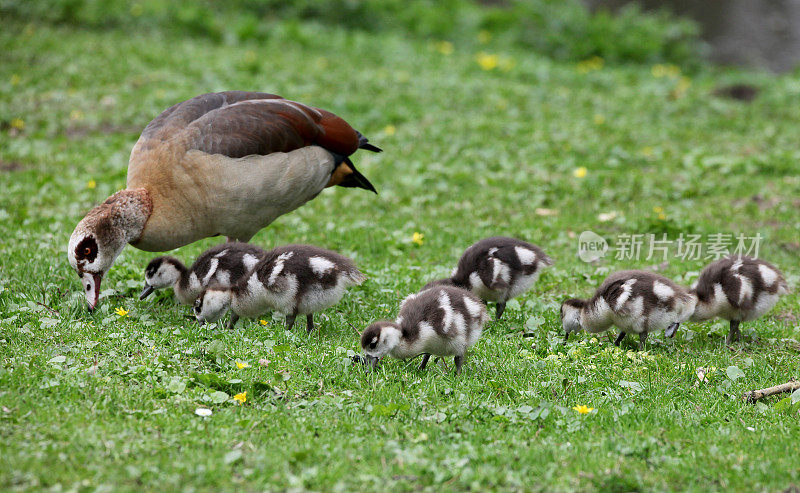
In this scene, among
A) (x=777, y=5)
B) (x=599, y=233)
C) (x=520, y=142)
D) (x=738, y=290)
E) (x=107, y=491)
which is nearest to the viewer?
(x=107, y=491)

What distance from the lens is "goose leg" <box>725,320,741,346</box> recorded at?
22.3 feet

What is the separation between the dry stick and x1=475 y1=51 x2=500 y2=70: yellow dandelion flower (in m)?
11.8

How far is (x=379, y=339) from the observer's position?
5.52 m

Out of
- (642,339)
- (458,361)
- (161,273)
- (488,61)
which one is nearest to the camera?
(458,361)

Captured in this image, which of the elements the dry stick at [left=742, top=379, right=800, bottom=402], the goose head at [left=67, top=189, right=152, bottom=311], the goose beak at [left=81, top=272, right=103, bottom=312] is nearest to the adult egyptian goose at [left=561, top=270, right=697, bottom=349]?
the dry stick at [left=742, top=379, right=800, bottom=402]

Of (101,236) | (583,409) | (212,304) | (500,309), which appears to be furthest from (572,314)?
(101,236)

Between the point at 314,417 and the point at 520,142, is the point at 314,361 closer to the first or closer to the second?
the point at 314,417

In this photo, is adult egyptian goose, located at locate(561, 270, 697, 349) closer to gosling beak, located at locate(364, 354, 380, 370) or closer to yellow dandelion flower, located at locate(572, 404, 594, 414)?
yellow dandelion flower, located at locate(572, 404, 594, 414)

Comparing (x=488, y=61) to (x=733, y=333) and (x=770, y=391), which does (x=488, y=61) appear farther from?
(x=770, y=391)

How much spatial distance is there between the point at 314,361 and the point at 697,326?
11.7 feet

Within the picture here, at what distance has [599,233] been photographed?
9375 millimetres

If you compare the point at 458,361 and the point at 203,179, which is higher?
the point at 203,179

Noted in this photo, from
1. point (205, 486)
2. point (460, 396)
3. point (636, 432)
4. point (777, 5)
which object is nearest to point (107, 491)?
point (205, 486)

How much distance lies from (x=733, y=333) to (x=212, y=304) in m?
4.28
